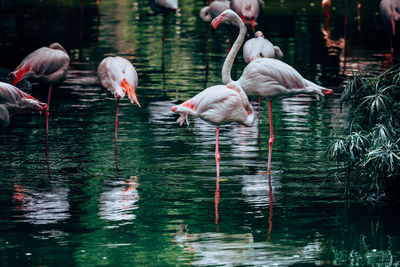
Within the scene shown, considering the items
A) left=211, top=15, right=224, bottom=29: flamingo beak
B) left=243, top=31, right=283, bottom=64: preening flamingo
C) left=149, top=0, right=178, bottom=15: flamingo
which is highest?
left=149, top=0, right=178, bottom=15: flamingo

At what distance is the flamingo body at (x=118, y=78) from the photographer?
944 centimetres

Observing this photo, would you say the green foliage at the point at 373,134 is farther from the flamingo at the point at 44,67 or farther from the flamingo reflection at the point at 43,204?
the flamingo at the point at 44,67

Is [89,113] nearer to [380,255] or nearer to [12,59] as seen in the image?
[12,59]

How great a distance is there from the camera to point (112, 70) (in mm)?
9625

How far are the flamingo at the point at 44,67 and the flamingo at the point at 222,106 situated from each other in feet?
9.38

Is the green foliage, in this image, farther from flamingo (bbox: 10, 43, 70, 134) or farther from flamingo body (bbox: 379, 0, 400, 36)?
flamingo body (bbox: 379, 0, 400, 36)

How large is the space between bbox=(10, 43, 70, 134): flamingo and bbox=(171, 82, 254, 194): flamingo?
286 cm

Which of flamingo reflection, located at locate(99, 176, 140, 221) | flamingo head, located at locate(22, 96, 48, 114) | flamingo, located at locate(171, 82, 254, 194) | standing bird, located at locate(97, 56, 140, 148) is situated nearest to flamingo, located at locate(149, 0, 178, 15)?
standing bird, located at locate(97, 56, 140, 148)

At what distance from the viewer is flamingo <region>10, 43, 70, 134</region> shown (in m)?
10.3

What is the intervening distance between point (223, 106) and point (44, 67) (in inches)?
129

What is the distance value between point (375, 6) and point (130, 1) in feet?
22.7

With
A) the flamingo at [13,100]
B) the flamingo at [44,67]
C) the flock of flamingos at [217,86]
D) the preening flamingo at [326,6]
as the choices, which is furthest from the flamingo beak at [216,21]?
the preening flamingo at [326,6]

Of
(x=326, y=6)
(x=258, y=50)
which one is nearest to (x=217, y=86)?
(x=258, y=50)

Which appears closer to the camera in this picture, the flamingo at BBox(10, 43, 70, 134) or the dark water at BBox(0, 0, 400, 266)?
the dark water at BBox(0, 0, 400, 266)
